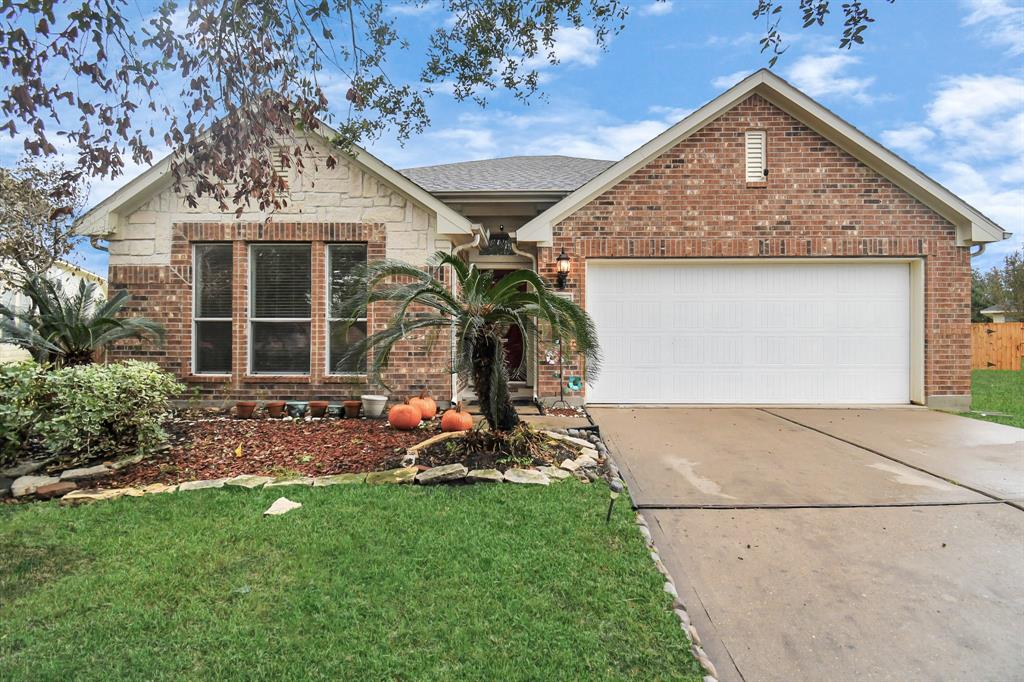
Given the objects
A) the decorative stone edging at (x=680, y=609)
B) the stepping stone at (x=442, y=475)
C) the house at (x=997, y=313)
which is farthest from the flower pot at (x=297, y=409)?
the house at (x=997, y=313)

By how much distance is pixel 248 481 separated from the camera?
471 cm

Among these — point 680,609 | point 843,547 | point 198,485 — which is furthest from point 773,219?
point 198,485

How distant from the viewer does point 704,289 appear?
8.78 meters

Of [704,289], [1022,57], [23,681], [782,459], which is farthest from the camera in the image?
[704,289]

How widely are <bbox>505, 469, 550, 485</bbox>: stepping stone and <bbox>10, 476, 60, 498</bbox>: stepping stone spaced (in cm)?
409

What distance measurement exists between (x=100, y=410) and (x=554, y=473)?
446 centimetres

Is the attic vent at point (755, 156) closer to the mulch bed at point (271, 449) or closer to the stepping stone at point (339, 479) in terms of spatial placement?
the mulch bed at point (271, 449)

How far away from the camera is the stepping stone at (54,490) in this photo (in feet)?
15.2

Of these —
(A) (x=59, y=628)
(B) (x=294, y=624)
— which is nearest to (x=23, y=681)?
(A) (x=59, y=628)

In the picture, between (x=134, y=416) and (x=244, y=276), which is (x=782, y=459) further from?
(x=244, y=276)

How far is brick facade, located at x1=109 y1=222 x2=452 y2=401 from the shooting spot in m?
8.05

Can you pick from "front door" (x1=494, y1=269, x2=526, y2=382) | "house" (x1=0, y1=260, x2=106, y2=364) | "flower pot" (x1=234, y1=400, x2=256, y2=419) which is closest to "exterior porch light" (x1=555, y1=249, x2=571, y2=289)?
"front door" (x1=494, y1=269, x2=526, y2=382)

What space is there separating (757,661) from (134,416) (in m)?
5.92

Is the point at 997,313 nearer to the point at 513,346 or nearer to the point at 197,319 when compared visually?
the point at 513,346
